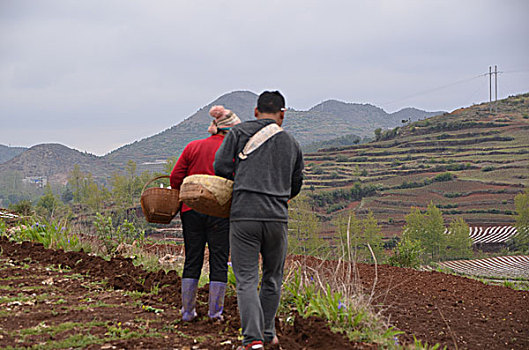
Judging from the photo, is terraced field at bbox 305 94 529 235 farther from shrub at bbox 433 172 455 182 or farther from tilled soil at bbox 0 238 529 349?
tilled soil at bbox 0 238 529 349

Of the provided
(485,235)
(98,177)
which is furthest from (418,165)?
(98,177)

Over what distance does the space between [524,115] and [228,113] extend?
275 ft

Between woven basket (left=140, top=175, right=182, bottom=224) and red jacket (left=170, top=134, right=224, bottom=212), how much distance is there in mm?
249

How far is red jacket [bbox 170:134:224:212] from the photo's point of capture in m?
3.98

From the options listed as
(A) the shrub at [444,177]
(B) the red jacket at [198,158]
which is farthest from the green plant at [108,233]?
(A) the shrub at [444,177]

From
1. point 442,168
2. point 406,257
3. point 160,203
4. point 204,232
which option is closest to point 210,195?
point 204,232

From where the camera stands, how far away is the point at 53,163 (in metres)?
156

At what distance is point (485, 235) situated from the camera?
4622cm

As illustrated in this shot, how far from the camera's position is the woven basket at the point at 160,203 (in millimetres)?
4270

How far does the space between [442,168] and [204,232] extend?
65135 millimetres

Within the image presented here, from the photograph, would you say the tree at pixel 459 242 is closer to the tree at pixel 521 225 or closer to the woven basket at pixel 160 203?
the tree at pixel 521 225

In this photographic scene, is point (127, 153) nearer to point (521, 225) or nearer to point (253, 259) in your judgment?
point (521, 225)

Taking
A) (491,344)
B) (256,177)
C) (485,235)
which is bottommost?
(485,235)

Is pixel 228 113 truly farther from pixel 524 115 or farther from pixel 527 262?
pixel 524 115
